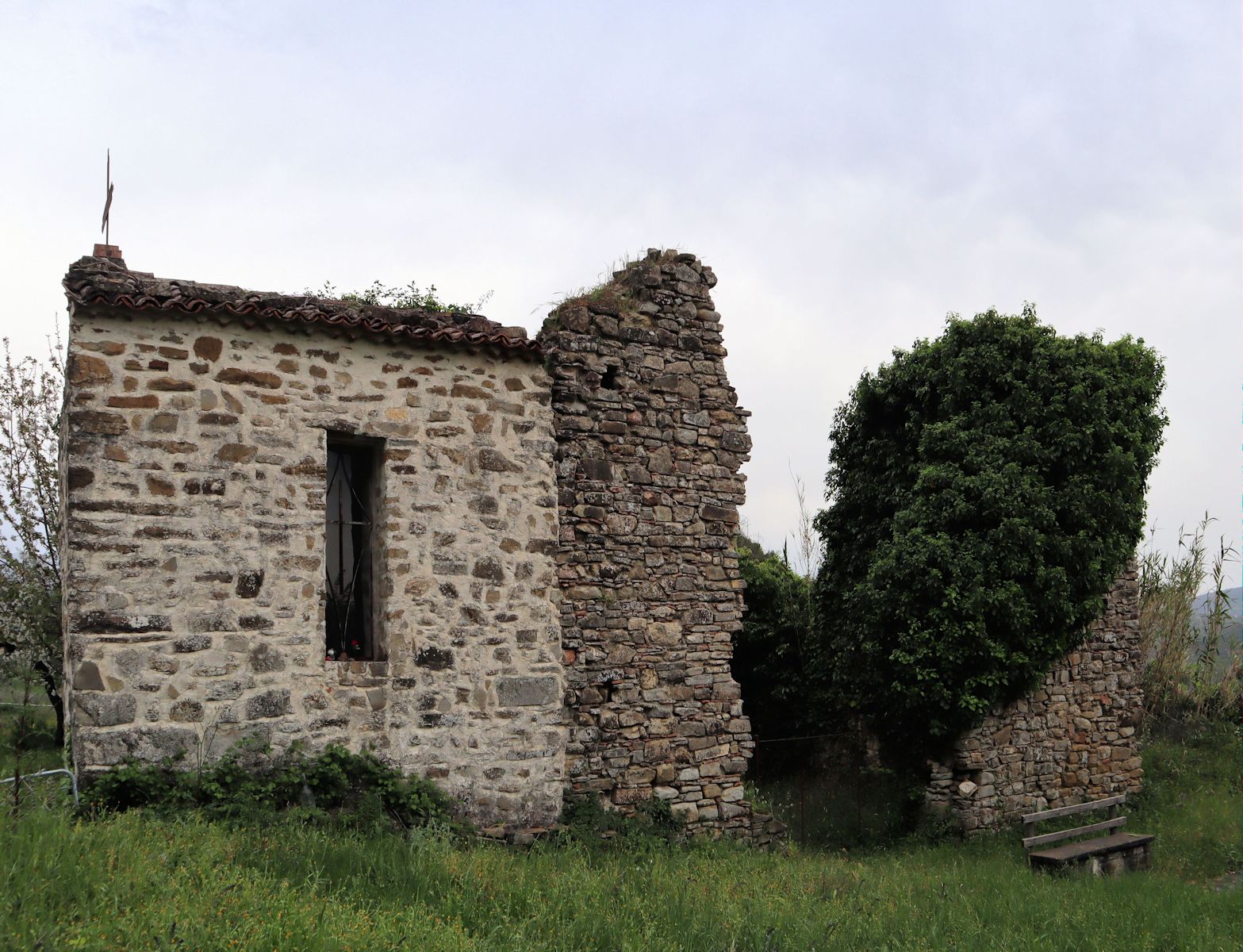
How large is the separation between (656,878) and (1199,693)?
1274 centimetres

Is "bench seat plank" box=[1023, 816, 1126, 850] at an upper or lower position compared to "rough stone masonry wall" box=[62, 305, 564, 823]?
lower

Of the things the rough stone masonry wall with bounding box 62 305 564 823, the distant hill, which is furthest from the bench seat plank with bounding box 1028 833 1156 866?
the distant hill

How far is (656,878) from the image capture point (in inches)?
278

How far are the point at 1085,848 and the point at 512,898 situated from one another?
7.19 metres

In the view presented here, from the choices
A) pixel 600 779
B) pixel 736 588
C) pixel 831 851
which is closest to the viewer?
pixel 600 779

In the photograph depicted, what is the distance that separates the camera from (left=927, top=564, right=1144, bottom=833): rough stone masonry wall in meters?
12.4

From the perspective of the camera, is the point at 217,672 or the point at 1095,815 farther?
the point at 1095,815

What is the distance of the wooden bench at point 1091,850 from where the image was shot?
10.2 metres

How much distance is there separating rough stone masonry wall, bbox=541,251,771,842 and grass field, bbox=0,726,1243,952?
813 mm

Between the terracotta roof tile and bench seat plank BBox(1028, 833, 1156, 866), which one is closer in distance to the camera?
the terracotta roof tile

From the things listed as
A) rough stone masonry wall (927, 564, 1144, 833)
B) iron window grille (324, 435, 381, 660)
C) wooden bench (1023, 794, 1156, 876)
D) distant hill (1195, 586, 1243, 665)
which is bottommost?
wooden bench (1023, 794, 1156, 876)

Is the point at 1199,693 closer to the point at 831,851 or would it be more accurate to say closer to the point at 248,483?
the point at 831,851

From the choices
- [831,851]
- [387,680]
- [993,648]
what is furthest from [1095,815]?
[387,680]

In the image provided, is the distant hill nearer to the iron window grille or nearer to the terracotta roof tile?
the terracotta roof tile
